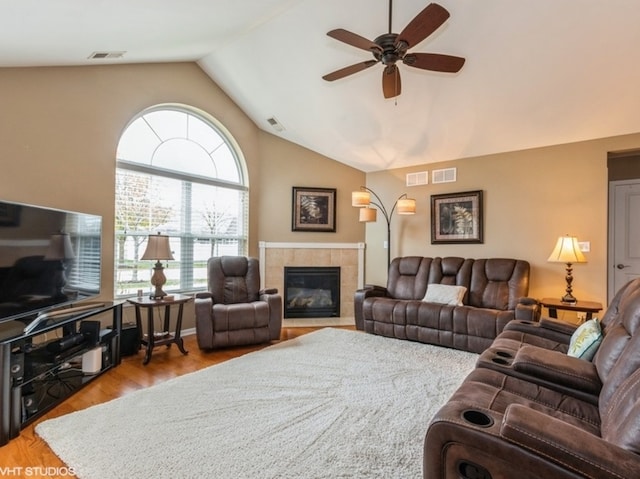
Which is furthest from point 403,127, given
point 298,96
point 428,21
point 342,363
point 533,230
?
point 342,363

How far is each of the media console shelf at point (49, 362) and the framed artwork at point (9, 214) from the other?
733 millimetres

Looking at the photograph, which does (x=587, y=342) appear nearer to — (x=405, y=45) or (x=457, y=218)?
→ (x=405, y=45)

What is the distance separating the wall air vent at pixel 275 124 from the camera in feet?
16.1

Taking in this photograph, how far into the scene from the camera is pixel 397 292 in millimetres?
4707

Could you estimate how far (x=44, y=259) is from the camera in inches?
103

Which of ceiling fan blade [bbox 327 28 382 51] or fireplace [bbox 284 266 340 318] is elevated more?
ceiling fan blade [bbox 327 28 382 51]

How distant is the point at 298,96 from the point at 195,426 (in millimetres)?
3710

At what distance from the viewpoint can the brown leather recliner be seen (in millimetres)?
3607

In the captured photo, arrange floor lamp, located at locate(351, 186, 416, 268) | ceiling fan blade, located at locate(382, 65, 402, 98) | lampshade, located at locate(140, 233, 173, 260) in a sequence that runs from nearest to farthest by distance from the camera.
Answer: ceiling fan blade, located at locate(382, 65, 402, 98), lampshade, located at locate(140, 233, 173, 260), floor lamp, located at locate(351, 186, 416, 268)

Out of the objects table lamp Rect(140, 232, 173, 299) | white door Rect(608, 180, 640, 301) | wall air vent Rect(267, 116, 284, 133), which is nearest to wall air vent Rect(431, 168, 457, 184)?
white door Rect(608, 180, 640, 301)

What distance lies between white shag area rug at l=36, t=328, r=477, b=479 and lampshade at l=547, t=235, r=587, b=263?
1582mm

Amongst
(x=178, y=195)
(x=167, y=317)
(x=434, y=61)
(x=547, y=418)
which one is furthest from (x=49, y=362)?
(x=434, y=61)

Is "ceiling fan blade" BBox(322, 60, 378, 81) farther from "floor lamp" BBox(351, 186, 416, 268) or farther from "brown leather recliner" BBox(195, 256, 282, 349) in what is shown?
"brown leather recliner" BBox(195, 256, 282, 349)

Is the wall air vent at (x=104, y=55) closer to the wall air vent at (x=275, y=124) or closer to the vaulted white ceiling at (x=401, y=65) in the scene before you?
the vaulted white ceiling at (x=401, y=65)
